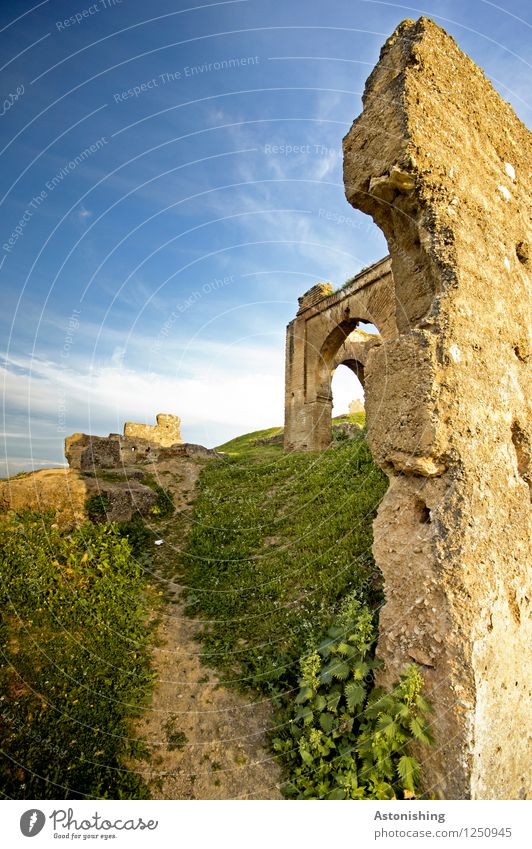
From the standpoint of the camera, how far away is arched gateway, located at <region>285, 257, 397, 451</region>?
17.4 m

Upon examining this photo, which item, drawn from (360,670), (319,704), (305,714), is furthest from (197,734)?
(360,670)

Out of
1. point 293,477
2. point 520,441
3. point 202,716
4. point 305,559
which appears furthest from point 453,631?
point 293,477

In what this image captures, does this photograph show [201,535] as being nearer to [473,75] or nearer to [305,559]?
[305,559]

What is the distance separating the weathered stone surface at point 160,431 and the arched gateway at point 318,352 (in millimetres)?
8261

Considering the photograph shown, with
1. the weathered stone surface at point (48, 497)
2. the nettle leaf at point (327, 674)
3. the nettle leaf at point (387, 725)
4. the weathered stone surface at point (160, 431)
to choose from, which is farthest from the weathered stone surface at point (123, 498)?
the weathered stone surface at point (160, 431)

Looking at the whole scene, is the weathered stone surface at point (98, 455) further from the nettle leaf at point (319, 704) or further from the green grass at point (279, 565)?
the nettle leaf at point (319, 704)

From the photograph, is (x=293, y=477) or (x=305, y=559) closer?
(x=305, y=559)

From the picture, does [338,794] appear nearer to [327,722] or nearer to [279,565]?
[327,722]

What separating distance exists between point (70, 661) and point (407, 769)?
12.3 feet

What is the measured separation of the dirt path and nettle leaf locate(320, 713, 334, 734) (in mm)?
610

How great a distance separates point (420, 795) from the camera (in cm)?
270

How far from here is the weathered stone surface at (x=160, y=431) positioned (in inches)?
890

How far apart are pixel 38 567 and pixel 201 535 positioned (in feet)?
10.6
